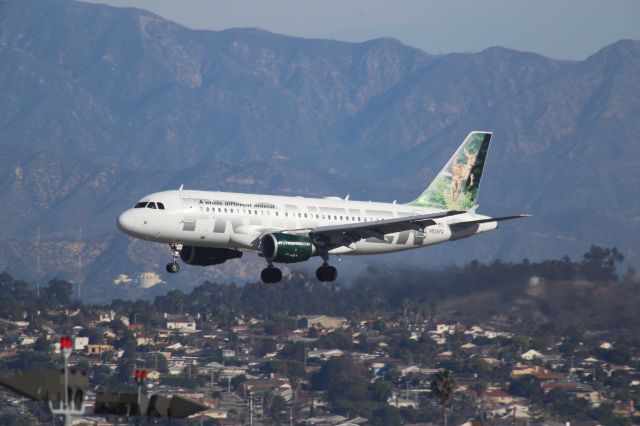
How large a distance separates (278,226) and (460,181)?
60.7ft

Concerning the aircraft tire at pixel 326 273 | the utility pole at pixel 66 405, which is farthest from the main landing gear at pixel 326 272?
the utility pole at pixel 66 405

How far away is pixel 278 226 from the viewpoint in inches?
3474

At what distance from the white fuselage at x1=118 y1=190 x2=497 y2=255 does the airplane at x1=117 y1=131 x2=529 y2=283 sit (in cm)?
6

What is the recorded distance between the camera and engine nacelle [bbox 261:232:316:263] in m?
85.6

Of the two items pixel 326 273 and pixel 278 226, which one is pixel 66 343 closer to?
pixel 278 226

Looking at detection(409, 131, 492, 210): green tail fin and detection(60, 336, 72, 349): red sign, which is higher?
detection(409, 131, 492, 210): green tail fin

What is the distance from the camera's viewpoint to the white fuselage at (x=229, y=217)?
84.9 m

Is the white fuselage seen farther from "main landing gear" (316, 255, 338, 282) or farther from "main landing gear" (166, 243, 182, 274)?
"main landing gear" (166, 243, 182, 274)

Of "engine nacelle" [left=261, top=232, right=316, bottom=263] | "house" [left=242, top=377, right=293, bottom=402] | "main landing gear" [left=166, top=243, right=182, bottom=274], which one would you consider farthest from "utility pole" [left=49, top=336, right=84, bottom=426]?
"house" [left=242, top=377, right=293, bottom=402]

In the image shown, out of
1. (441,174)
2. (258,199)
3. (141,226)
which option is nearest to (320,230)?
(258,199)

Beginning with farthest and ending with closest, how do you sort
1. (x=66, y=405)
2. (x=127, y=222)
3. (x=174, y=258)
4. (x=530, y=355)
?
(x=530, y=355) → (x=174, y=258) → (x=127, y=222) → (x=66, y=405)

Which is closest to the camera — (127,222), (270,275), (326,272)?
(127,222)

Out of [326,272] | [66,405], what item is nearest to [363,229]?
[326,272]

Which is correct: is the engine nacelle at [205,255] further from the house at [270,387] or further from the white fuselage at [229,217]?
the house at [270,387]
